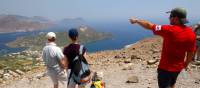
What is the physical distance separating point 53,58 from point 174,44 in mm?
3783

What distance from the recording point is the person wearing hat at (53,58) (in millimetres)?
8766

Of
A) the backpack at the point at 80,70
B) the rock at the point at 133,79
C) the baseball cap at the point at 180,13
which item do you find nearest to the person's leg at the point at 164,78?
the baseball cap at the point at 180,13

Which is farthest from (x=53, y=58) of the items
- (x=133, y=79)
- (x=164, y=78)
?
(x=133, y=79)

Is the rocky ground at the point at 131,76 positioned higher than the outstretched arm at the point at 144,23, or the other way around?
the outstretched arm at the point at 144,23

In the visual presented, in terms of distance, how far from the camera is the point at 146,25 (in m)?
5.71

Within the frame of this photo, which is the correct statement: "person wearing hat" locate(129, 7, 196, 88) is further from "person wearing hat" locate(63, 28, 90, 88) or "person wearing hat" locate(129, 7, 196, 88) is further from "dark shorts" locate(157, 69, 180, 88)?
"person wearing hat" locate(63, 28, 90, 88)

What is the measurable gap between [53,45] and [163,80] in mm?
3401

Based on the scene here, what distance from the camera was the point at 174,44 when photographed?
6012mm

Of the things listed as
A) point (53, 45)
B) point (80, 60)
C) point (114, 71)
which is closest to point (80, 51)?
point (80, 60)

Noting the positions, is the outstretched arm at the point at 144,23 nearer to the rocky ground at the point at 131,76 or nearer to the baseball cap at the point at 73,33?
the baseball cap at the point at 73,33

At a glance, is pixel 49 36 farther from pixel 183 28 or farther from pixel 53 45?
pixel 183 28

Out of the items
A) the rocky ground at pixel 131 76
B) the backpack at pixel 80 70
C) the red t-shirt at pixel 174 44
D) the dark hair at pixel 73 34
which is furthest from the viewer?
the rocky ground at pixel 131 76

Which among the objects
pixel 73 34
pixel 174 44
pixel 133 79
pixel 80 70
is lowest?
pixel 133 79

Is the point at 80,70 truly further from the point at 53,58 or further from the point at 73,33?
the point at 53,58
